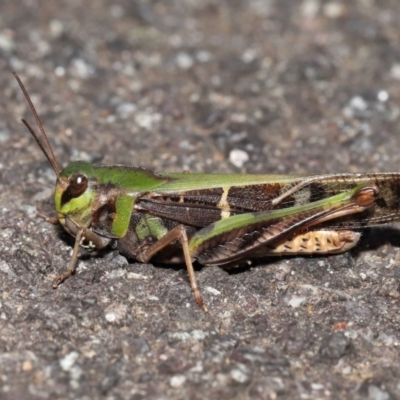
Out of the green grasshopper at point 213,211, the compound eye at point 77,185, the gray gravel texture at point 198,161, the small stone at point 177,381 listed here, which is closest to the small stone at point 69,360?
the gray gravel texture at point 198,161

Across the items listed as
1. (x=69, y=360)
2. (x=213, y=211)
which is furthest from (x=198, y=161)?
(x=69, y=360)

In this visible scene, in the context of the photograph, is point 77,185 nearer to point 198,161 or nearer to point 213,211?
point 213,211

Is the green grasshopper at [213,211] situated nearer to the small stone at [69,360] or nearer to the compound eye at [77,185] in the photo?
the compound eye at [77,185]

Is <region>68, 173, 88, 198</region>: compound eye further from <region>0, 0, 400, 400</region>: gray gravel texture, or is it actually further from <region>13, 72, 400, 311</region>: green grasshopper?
<region>0, 0, 400, 400</region>: gray gravel texture

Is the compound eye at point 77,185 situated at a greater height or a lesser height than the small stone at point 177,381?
greater

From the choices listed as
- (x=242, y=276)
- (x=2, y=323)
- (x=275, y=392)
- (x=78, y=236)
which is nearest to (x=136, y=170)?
(x=78, y=236)

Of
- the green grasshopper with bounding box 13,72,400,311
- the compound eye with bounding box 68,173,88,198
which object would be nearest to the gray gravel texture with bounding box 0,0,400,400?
the green grasshopper with bounding box 13,72,400,311
